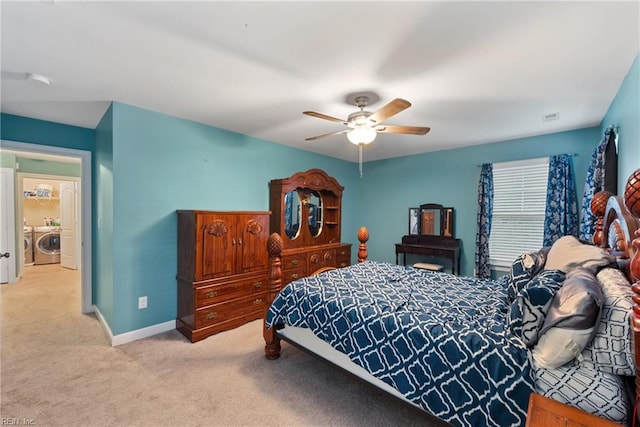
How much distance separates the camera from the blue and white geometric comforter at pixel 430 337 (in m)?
1.33

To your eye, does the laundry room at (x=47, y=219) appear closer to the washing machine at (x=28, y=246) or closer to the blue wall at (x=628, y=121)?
the washing machine at (x=28, y=246)

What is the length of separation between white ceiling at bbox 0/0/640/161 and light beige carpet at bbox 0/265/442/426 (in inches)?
89.0

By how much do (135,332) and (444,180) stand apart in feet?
15.4

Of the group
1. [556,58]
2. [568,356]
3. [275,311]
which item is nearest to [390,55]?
[556,58]

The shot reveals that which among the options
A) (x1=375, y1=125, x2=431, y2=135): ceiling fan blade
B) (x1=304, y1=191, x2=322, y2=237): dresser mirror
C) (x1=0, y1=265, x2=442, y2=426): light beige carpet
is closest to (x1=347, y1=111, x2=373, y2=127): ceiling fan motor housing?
(x1=375, y1=125, x2=431, y2=135): ceiling fan blade

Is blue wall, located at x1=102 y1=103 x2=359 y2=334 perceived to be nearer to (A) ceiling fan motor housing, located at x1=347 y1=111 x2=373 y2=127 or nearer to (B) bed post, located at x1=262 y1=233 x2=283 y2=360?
(B) bed post, located at x1=262 y1=233 x2=283 y2=360

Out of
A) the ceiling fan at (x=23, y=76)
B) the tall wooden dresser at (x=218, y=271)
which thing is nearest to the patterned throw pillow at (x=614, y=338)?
the tall wooden dresser at (x=218, y=271)

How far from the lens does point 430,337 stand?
60.9 inches

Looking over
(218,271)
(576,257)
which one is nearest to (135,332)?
(218,271)

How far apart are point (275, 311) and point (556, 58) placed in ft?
9.22

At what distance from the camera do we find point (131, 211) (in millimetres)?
2846

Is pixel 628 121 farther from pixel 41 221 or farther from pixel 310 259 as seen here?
pixel 41 221

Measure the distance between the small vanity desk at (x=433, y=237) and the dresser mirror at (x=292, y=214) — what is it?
1.80 meters

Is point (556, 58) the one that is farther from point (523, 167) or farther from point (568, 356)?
point (523, 167)
